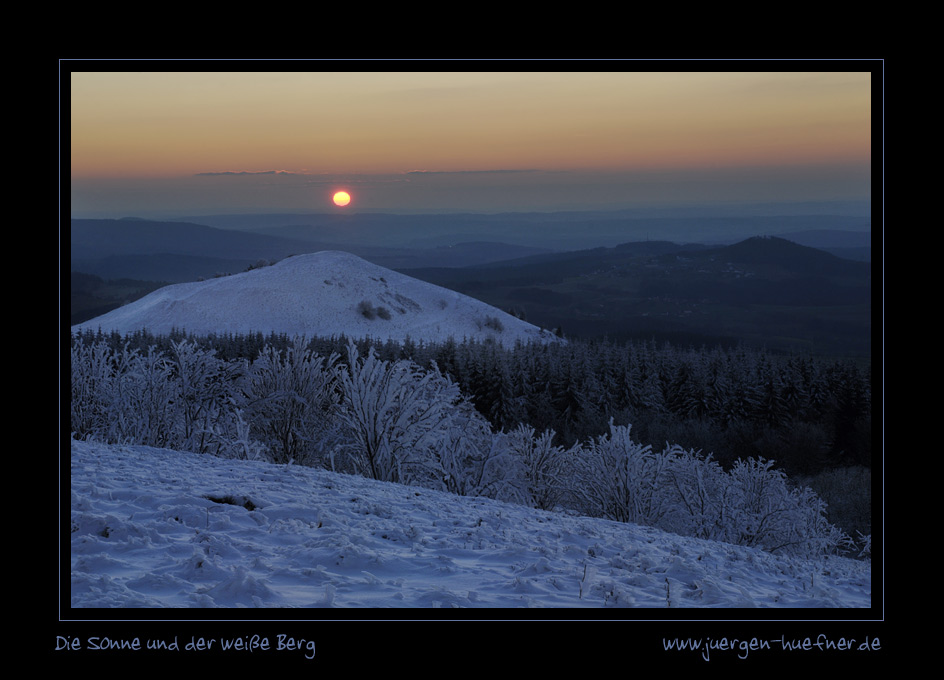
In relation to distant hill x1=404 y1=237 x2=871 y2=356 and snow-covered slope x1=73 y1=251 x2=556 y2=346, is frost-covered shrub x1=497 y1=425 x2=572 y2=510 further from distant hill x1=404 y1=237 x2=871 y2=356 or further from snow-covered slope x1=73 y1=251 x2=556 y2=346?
snow-covered slope x1=73 y1=251 x2=556 y2=346

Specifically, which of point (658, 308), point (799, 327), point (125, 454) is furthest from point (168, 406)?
point (658, 308)

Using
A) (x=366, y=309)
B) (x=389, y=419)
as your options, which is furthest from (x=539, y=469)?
(x=366, y=309)

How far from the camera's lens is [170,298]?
15875cm

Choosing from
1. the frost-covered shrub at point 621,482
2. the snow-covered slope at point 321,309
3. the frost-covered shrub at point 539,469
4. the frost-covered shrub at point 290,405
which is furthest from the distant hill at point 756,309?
the frost-covered shrub at point 290,405

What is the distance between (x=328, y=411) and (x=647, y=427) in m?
44.4

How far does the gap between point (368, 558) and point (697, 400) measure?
67321 millimetres

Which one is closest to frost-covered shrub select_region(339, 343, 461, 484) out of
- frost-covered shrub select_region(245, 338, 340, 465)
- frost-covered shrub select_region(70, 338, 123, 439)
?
frost-covered shrub select_region(245, 338, 340, 465)

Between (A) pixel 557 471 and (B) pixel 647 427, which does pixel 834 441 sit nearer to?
(B) pixel 647 427

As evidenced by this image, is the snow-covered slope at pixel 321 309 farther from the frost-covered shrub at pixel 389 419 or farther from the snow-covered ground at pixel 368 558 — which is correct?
the snow-covered ground at pixel 368 558

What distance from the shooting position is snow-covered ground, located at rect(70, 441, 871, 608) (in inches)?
255

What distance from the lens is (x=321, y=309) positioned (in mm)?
163125

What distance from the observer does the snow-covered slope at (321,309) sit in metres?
149

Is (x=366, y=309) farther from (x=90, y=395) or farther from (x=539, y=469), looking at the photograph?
(x=539, y=469)

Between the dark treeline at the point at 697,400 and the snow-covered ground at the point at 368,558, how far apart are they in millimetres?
50756
